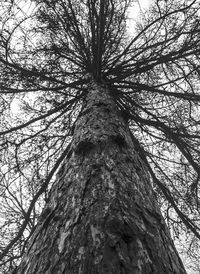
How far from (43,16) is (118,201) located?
4124mm

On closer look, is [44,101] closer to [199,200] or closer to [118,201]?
[199,200]

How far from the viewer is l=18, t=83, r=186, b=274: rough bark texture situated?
32.9 inches

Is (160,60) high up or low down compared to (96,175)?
up

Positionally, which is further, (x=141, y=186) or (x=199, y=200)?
(x=199, y=200)

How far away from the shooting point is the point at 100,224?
98cm

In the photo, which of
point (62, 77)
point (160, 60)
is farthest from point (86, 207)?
point (62, 77)

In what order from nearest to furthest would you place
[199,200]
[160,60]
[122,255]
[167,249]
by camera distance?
[122,255] < [167,249] < [160,60] < [199,200]

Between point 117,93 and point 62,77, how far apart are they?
1281 mm

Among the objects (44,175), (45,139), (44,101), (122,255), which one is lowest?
(122,255)

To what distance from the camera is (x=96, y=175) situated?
135 centimetres

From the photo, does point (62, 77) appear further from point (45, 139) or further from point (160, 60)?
point (160, 60)

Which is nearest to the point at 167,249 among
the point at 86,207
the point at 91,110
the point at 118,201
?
the point at 118,201

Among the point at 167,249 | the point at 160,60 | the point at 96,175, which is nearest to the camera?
the point at 167,249

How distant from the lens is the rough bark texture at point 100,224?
835 millimetres
